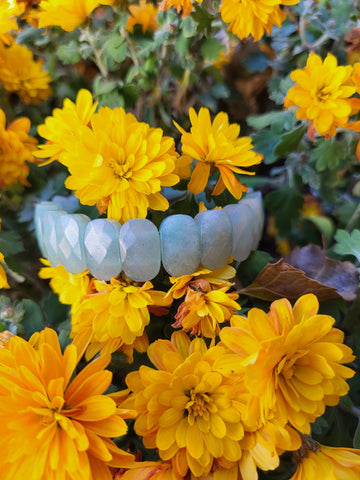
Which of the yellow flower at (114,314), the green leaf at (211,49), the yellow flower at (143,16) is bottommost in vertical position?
the yellow flower at (114,314)

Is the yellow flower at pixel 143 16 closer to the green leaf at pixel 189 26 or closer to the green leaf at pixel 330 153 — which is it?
the green leaf at pixel 189 26

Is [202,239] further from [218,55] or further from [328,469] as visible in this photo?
[218,55]

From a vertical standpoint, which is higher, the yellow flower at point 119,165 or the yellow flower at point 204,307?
the yellow flower at point 119,165

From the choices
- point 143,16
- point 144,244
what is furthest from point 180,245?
point 143,16

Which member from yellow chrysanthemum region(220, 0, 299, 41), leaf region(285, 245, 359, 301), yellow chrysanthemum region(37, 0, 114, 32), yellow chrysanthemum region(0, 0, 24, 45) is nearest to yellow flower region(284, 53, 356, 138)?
yellow chrysanthemum region(220, 0, 299, 41)

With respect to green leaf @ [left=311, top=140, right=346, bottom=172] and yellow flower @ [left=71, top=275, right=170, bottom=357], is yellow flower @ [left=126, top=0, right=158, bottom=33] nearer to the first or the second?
green leaf @ [left=311, top=140, right=346, bottom=172]

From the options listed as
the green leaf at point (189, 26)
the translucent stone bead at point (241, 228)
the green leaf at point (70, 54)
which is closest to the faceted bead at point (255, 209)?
the translucent stone bead at point (241, 228)

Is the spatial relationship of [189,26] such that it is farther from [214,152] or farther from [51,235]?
[51,235]

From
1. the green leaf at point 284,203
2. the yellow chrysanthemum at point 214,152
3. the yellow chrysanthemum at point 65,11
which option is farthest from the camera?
the green leaf at point 284,203
